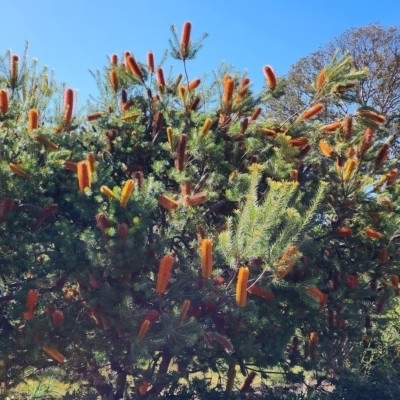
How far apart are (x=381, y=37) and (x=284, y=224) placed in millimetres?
13896

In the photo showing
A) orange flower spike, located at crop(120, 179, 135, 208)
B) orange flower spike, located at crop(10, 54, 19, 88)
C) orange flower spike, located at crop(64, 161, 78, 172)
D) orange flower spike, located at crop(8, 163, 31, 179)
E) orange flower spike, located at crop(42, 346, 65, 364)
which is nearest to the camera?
orange flower spike, located at crop(120, 179, 135, 208)

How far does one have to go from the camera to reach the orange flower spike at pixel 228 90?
4.09 m

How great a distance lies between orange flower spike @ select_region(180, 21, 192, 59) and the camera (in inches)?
169

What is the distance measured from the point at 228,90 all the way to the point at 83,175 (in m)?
1.39

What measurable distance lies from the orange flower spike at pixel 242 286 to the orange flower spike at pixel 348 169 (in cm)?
131

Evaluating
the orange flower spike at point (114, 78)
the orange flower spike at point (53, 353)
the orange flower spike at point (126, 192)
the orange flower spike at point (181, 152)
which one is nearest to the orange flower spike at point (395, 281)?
the orange flower spike at point (181, 152)

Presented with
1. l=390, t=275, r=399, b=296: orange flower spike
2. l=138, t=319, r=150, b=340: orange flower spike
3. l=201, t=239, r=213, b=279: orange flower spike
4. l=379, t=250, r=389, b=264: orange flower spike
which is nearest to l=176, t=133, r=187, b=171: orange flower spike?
l=201, t=239, r=213, b=279: orange flower spike

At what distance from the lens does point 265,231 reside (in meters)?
3.13

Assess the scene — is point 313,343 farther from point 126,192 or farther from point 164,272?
point 126,192

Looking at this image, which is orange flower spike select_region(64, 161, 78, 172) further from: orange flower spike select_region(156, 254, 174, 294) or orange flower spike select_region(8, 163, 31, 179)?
orange flower spike select_region(156, 254, 174, 294)

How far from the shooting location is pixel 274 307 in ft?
12.9

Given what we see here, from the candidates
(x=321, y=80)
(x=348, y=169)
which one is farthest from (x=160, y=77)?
(x=348, y=169)

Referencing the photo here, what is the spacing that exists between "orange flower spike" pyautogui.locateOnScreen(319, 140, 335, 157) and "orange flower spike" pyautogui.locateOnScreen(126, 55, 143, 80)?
1.63 metres

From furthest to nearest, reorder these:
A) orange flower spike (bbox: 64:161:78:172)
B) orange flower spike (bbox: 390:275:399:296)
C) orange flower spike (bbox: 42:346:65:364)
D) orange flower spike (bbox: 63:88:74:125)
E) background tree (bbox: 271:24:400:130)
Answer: background tree (bbox: 271:24:400:130) < orange flower spike (bbox: 390:275:399:296) < orange flower spike (bbox: 63:88:74:125) < orange flower spike (bbox: 64:161:78:172) < orange flower spike (bbox: 42:346:65:364)
